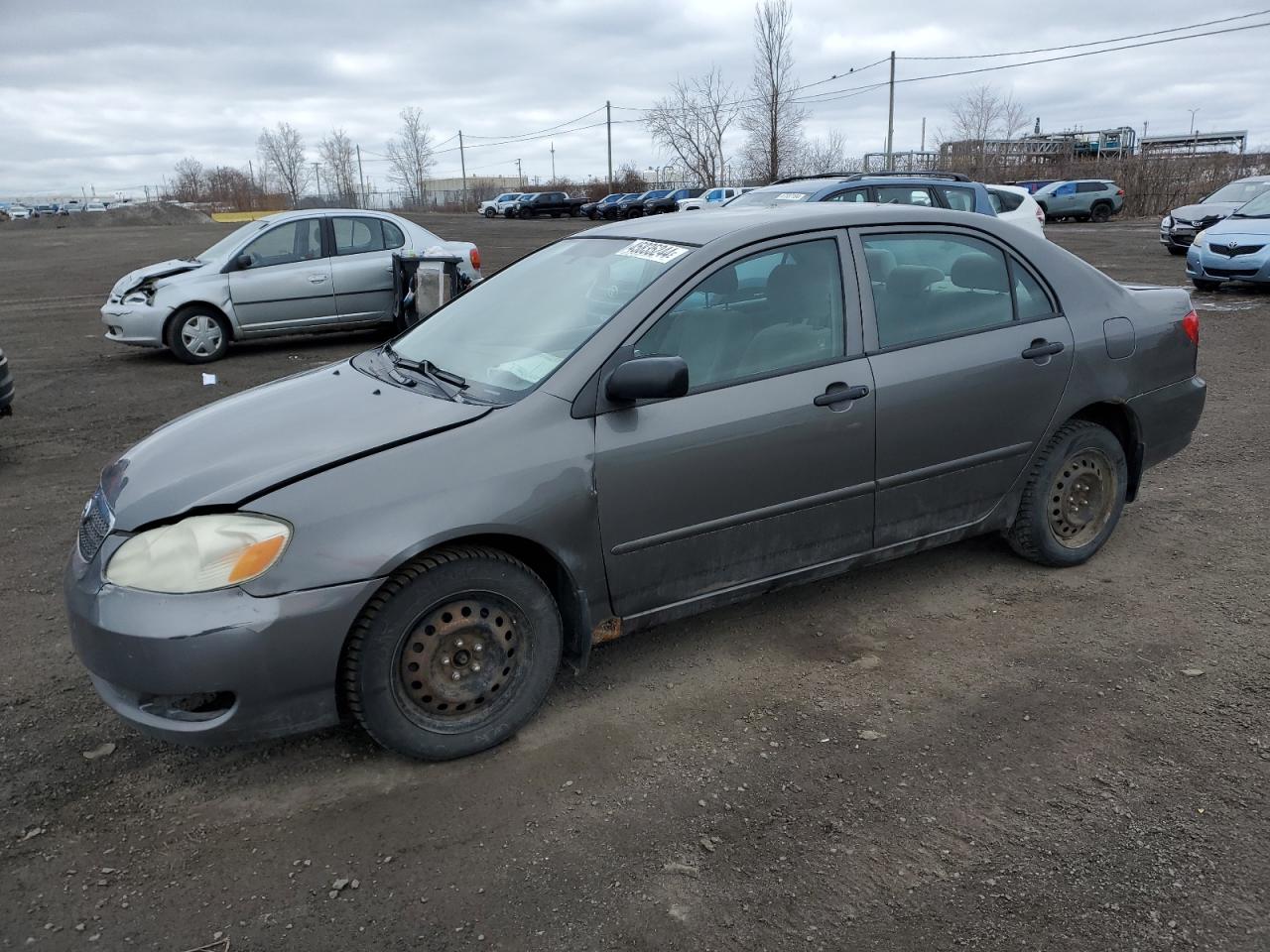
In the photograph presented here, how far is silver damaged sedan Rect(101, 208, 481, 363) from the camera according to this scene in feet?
33.9

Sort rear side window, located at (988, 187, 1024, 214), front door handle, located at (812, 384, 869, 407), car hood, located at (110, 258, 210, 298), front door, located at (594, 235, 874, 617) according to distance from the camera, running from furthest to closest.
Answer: rear side window, located at (988, 187, 1024, 214), car hood, located at (110, 258, 210, 298), front door handle, located at (812, 384, 869, 407), front door, located at (594, 235, 874, 617)

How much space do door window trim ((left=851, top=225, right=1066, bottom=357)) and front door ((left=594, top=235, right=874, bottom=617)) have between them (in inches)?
2.7

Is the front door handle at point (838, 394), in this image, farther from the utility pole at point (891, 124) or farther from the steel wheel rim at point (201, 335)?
the utility pole at point (891, 124)

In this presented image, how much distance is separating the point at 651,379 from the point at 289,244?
8.94 meters

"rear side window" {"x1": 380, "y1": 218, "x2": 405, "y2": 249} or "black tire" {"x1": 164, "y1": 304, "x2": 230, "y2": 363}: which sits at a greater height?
"rear side window" {"x1": 380, "y1": 218, "x2": 405, "y2": 249}

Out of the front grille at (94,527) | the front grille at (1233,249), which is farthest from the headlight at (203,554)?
the front grille at (1233,249)

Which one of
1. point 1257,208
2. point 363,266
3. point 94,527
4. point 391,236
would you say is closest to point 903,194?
point 391,236

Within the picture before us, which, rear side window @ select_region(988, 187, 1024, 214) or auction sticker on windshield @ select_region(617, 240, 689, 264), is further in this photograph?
rear side window @ select_region(988, 187, 1024, 214)

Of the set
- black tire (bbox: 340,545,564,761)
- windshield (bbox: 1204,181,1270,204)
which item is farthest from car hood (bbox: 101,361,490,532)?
windshield (bbox: 1204,181,1270,204)

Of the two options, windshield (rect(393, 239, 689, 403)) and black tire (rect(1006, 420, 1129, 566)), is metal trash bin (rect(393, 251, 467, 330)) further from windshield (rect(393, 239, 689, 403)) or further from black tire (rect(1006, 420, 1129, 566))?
black tire (rect(1006, 420, 1129, 566))

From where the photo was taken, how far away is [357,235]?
36.3 feet

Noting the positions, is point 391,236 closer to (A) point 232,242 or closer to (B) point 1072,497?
(A) point 232,242

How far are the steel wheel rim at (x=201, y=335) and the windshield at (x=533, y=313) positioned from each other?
7238 millimetres

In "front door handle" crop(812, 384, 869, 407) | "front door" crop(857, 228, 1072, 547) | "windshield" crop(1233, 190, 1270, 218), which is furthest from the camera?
"windshield" crop(1233, 190, 1270, 218)
